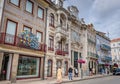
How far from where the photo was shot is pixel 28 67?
16516 mm

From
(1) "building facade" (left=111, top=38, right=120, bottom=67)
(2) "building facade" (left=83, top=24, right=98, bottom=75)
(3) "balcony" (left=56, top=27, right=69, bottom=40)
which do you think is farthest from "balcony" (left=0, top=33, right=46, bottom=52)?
(1) "building facade" (left=111, top=38, right=120, bottom=67)

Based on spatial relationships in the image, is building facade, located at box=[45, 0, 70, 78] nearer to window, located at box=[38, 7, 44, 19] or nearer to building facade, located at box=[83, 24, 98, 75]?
window, located at box=[38, 7, 44, 19]

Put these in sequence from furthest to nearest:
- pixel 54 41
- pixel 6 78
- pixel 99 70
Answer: pixel 99 70, pixel 54 41, pixel 6 78

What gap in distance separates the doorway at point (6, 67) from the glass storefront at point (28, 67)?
1243 mm

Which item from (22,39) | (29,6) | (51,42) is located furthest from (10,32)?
(51,42)

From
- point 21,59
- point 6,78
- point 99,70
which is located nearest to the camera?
point 6,78

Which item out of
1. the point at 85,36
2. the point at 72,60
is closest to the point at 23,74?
the point at 72,60

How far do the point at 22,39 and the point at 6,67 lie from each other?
3.29 meters

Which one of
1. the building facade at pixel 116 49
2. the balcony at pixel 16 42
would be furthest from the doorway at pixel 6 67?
the building facade at pixel 116 49

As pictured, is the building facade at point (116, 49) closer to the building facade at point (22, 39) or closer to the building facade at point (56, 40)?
the building facade at point (56, 40)

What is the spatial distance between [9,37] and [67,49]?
11915 millimetres

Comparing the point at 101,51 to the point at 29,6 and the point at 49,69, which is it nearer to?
the point at 49,69

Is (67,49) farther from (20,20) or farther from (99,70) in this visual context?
(99,70)

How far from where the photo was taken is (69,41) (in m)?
24.6
